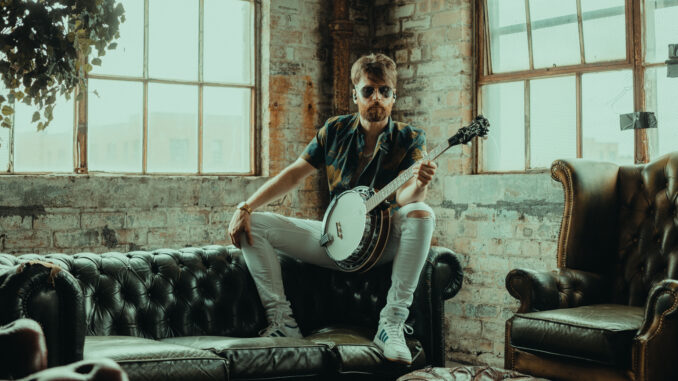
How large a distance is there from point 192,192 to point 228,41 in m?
1.11

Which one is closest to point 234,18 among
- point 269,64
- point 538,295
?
point 269,64

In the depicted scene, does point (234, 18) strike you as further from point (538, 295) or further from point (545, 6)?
point (538, 295)

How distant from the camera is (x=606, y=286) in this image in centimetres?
359

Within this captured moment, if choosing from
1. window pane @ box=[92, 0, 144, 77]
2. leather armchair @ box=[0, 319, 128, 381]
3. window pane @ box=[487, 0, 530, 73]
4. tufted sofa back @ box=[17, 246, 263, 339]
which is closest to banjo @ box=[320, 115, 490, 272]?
tufted sofa back @ box=[17, 246, 263, 339]

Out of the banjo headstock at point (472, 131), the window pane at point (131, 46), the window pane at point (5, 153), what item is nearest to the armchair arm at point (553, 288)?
the banjo headstock at point (472, 131)

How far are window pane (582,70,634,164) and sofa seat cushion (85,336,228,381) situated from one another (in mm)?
2813

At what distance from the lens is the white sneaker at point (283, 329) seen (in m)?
3.28

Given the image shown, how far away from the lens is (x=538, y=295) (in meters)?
3.30

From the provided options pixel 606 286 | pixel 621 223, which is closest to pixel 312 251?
pixel 606 286

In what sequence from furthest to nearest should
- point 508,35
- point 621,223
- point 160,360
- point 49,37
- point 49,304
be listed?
1. point 508,35
2. point 621,223
3. point 160,360
4. point 49,304
5. point 49,37

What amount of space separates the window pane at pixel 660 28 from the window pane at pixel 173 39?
283 centimetres

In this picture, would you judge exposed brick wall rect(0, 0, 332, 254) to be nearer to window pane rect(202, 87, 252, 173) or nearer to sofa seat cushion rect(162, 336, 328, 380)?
window pane rect(202, 87, 252, 173)

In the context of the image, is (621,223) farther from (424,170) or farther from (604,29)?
(604,29)

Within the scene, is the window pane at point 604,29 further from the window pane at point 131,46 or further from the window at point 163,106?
the window pane at point 131,46
